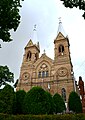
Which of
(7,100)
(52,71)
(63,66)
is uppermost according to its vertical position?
(63,66)

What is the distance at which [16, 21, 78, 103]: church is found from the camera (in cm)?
3903

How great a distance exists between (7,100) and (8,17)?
41.9 ft

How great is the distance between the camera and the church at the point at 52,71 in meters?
39.0

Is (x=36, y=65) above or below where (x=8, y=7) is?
above

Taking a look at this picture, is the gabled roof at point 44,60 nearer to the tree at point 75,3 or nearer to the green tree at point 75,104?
the green tree at point 75,104

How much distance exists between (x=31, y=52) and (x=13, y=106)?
93.3ft

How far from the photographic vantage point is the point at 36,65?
45.3 meters

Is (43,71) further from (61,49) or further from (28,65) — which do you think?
(61,49)

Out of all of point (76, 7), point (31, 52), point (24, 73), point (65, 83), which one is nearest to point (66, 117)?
point (76, 7)

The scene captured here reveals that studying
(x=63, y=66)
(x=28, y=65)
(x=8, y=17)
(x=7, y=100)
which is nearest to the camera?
(x=8, y=17)

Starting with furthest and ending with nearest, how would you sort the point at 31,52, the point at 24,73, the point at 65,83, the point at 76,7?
the point at 31,52 < the point at 24,73 < the point at 65,83 < the point at 76,7

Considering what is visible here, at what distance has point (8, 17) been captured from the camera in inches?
436

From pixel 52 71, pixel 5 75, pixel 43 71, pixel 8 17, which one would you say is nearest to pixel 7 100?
pixel 5 75

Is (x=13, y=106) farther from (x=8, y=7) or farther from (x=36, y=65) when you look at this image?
(x=36, y=65)
